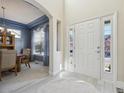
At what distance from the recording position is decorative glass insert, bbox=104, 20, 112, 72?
331 cm

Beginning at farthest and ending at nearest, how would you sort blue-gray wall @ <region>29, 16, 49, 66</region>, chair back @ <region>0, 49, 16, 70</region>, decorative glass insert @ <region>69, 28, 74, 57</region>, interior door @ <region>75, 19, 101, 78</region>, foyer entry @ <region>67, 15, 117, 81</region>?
blue-gray wall @ <region>29, 16, 49, 66</region> → decorative glass insert @ <region>69, 28, 74, 57</region> → interior door @ <region>75, 19, 101, 78</region> → chair back @ <region>0, 49, 16, 70</region> → foyer entry @ <region>67, 15, 117, 81</region>

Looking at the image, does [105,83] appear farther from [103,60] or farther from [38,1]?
[38,1]

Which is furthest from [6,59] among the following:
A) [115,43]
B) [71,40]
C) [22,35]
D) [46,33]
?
[22,35]

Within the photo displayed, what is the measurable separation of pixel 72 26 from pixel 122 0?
6.31 feet

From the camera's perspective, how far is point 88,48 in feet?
12.7

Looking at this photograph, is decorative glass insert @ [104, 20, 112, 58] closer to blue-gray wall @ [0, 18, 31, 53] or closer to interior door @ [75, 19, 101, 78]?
interior door @ [75, 19, 101, 78]

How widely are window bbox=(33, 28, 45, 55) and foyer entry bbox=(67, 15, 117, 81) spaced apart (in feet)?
9.94

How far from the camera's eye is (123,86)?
2.96m

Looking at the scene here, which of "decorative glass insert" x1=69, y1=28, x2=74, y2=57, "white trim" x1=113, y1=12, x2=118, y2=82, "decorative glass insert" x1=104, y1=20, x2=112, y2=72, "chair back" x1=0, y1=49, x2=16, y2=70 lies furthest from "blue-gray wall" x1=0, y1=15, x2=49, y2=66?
"white trim" x1=113, y1=12, x2=118, y2=82

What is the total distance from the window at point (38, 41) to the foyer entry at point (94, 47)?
303 cm

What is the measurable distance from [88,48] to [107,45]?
0.69m

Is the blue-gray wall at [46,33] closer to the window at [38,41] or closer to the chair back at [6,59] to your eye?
the window at [38,41]

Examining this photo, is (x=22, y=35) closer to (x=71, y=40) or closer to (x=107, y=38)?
(x=71, y=40)

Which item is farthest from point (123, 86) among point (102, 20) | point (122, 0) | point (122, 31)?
point (122, 0)
